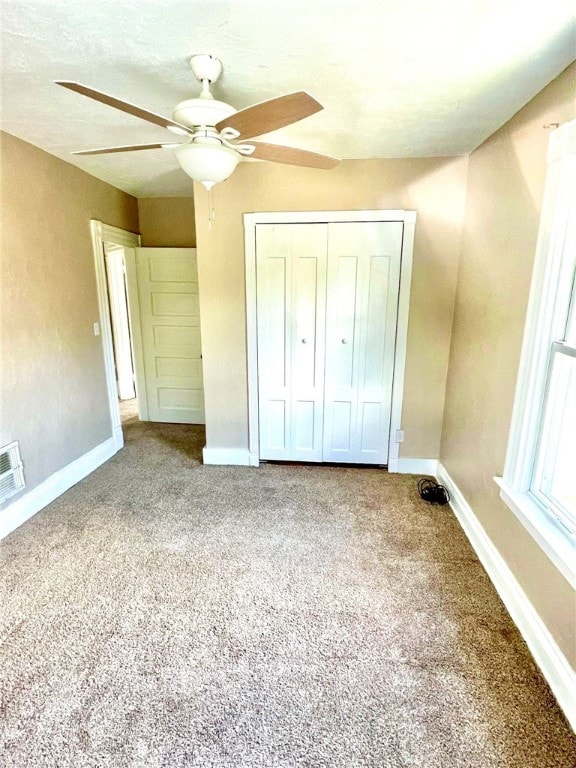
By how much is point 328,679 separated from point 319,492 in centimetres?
141

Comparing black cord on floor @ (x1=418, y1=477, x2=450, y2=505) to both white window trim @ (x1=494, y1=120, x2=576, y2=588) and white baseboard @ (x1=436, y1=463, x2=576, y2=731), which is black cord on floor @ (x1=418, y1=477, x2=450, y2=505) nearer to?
white baseboard @ (x1=436, y1=463, x2=576, y2=731)

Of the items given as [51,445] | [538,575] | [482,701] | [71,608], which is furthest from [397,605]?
[51,445]

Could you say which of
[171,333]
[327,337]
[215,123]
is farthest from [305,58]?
[171,333]

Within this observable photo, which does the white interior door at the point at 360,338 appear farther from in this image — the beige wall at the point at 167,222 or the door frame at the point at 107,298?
the door frame at the point at 107,298

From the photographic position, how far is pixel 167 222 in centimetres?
391

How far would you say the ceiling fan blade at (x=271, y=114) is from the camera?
1.17 metres

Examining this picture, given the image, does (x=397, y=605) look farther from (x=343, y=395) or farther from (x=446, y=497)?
(x=343, y=395)

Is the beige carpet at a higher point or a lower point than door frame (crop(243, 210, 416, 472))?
lower

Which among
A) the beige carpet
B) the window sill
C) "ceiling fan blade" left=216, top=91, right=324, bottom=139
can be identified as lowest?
the beige carpet

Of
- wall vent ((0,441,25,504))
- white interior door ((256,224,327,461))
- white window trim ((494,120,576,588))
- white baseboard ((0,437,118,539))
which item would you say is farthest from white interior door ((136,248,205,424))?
white window trim ((494,120,576,588))

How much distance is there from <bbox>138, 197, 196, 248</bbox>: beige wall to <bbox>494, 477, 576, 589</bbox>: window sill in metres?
3.60

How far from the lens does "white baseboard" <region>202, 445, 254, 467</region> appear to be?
3256 mm

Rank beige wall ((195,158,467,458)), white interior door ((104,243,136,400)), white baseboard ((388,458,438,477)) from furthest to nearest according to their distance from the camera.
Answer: white interior door ((104,243,136,400)), white baseboard ((388,458,438,477)), beige wall ((195,158,467,458))

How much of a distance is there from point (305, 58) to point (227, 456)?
2708mm
